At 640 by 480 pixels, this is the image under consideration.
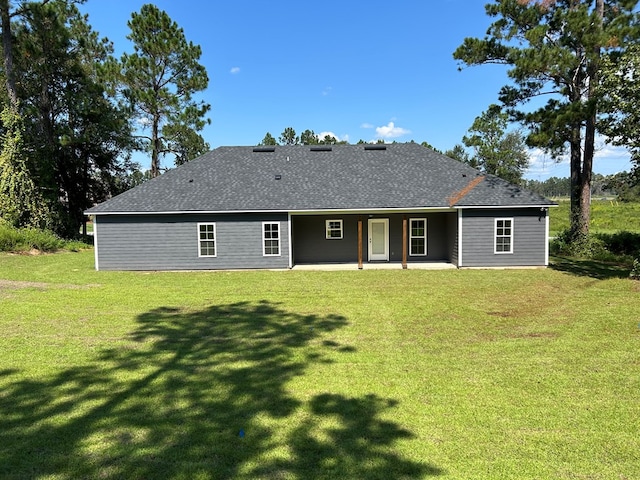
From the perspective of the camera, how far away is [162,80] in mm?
25766

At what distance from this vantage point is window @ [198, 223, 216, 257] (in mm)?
15617

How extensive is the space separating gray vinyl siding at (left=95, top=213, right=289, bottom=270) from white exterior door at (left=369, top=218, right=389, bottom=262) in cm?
383

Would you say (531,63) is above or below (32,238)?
above

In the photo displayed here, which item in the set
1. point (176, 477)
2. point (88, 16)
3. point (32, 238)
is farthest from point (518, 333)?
point (88, 16)

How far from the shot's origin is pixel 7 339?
6.44 meters

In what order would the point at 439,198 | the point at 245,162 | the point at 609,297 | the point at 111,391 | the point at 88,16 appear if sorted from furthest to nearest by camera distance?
the point at 88,16, the point at 245,162, the point at 439,198, the point at 609,297, the point at 111,391

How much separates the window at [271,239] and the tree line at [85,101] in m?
13.0

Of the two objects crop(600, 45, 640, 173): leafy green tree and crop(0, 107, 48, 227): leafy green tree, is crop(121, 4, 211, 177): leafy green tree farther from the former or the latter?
crop(600, 45, 640, 173): leafy green tree

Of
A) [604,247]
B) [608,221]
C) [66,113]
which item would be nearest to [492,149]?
[608,221]

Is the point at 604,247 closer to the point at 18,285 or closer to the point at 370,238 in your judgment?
the point at 370,238

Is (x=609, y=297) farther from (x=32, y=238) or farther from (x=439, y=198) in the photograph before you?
(x=32, y=238)

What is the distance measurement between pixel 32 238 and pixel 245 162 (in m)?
10.7

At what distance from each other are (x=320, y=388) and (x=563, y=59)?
1570 centimetres

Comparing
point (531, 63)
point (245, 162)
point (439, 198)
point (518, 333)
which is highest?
point (531, 63)
